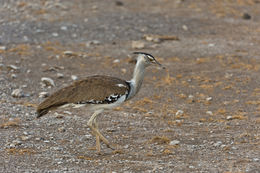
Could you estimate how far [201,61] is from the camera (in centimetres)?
1261

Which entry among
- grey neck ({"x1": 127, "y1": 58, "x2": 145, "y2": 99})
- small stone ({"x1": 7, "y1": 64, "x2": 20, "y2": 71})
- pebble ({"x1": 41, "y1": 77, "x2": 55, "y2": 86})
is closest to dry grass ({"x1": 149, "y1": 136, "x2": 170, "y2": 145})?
grey neck ({"x1": 127, "y1": 58, "x2": 145, "y2": 99})

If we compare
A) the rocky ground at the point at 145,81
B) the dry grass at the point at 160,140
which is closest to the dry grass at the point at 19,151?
the rocky ground at the point at 145,81

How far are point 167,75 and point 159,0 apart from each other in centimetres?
688

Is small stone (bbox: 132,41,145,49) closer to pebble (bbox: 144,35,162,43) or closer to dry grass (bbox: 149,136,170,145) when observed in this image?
pebble (bbox: 144,35,162,43)

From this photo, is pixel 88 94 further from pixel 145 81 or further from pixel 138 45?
pixel 138 45

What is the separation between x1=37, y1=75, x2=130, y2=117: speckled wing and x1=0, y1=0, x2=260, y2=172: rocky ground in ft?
2.10

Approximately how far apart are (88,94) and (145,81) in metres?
4.39

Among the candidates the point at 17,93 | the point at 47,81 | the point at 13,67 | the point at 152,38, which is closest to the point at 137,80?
the point at 17,93

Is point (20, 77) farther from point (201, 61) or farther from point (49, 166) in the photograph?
point (49, 166)

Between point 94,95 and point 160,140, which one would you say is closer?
point 94,95

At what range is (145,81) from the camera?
11.3 meters

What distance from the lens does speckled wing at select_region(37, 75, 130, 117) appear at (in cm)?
692

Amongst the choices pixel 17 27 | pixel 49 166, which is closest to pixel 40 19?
pixel 17 27

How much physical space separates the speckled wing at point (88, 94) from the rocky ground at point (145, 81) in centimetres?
64
